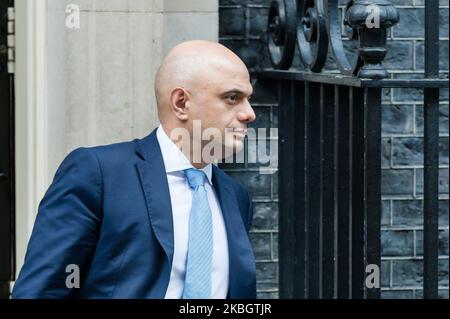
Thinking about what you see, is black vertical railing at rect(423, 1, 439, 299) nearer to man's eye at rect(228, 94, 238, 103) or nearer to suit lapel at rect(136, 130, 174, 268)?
man's eye at rect(228, 94, 238, 103)

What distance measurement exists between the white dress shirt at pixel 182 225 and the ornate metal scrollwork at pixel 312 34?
156 cm

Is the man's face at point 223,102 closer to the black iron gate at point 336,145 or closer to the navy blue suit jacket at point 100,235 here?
the navy blue suit jacket at point 100,235

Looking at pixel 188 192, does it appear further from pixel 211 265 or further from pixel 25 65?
pixel 25 65

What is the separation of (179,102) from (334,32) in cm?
149

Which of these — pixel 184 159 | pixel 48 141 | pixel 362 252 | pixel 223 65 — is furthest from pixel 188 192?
pixel 48 141

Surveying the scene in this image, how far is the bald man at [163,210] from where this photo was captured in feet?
10.2

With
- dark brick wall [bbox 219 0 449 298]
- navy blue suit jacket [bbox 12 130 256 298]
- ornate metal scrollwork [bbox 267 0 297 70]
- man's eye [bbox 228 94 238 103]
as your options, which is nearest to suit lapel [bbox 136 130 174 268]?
navy blue suit jacket [bbox 12 130 256 298]

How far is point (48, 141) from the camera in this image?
502 centimetres

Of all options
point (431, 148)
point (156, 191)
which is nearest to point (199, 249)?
point (156, 191)

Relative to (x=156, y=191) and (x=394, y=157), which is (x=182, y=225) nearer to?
(x=156, y=191)

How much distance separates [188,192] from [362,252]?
134 cm

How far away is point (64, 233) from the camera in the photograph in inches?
122

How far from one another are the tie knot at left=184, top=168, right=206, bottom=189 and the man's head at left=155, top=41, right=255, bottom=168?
0.08 m

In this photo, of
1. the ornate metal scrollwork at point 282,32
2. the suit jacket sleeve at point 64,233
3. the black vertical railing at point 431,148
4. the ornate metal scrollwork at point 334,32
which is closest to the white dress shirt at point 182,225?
the suit jacket sleeve at point 64,233
